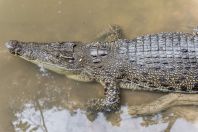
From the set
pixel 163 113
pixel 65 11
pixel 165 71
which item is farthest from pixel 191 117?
pixel 65 11

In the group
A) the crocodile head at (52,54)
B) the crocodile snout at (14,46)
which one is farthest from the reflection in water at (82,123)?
the crocodile snout at (14,46)

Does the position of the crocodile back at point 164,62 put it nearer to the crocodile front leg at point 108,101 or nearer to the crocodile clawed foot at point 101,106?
the crocodile front leg at point 108,101

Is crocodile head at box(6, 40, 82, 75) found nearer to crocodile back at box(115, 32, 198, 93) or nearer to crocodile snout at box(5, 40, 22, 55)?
crocodile snout at box(5, 40, 22, 55)

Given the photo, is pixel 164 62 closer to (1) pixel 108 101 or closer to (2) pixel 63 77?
(1) pixel 108 101

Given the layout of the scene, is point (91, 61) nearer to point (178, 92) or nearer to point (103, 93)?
point (103, 93)

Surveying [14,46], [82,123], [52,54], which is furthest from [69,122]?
[14,46]

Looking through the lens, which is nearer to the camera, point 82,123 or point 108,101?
point 82,123
